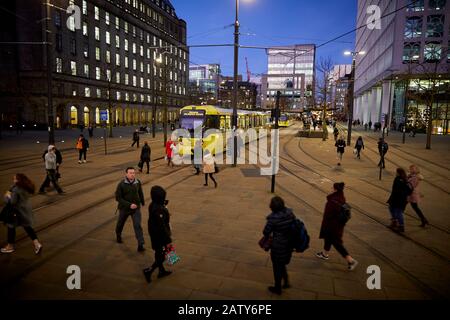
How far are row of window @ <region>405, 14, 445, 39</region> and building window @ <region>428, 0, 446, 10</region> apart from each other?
111 centimetres

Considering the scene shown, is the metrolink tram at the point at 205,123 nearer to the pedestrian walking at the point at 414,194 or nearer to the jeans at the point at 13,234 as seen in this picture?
the pedestrian walking at the point at 414,194

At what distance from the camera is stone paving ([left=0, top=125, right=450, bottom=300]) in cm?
530

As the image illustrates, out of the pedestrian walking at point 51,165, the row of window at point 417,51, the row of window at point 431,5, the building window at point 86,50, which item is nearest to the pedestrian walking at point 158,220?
the pedestrian walking at point 51,165

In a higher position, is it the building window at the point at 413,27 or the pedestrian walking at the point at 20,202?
the building window at the point at 413,27

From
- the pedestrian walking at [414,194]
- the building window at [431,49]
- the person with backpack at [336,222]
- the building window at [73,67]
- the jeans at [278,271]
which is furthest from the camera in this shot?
the building window at [73,67]

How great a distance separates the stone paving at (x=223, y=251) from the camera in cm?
530

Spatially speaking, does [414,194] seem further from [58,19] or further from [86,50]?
[86,50]

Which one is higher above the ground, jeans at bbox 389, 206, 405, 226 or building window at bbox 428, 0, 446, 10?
building window at bbox 428, 0, 446, 10

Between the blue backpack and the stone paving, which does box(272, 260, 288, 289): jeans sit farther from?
the blue backpack

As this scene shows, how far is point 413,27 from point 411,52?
3.71 metres

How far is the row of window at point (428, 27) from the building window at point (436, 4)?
111 cm

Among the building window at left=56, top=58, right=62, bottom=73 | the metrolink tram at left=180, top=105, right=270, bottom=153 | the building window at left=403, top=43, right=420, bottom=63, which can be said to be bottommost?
the metrolink tram at left=180, top=105, right=270, bottom=153

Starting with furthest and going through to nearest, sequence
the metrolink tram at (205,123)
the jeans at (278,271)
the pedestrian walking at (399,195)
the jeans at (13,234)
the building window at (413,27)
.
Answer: the building window at (413,27)
the metrolink tram at (205,123)
the pedestrian walking at (399,195)
the jeans at (13,234)
the jeans at (278,271)

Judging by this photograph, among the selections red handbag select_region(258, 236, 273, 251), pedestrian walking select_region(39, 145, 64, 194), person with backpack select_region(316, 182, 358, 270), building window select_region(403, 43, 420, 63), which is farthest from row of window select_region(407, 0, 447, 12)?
red handbag select_region(258, 236, 273, 251)
